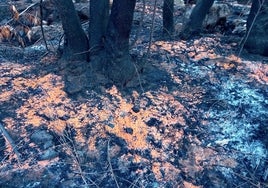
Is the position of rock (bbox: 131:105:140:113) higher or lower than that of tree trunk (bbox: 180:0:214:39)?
lower

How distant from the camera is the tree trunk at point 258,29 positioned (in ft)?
10.0

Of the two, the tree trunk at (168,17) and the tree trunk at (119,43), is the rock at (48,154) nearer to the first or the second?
the tree trunk at (119,43)

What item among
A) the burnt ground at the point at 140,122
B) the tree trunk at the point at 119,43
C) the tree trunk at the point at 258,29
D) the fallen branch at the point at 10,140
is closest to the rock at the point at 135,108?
the burnt ground at the point at 140,122

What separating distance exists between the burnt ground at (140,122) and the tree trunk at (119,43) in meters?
0.10

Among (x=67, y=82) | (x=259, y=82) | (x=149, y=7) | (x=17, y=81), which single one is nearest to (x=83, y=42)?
(x=67, y=82)

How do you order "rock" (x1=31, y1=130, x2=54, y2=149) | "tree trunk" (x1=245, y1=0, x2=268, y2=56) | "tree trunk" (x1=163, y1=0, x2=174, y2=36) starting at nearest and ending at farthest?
"rock" (x1=31, y1=130, x2=54, y2=149)
"tree trunk" (x1=245, y1=0, x2=268, y2=56)
"tree trunk" (x1=163, y1=0, x2=174, y2=36)

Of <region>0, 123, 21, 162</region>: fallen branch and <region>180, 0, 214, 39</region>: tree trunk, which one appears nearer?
<region>0, 123, 21, 162</region>: fallen branch

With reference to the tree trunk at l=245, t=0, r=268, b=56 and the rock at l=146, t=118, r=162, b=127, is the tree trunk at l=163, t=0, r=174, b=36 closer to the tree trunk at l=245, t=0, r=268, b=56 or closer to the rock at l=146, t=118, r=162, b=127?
the tree trunk at l=245, t=0, r=268, b=56

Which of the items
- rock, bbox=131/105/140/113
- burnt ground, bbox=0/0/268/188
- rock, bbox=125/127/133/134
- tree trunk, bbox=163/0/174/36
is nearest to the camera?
burnt ground, bbox=0/0/268/188

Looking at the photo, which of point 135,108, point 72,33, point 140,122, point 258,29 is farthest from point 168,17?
point 140,122

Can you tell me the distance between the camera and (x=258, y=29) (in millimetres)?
3121

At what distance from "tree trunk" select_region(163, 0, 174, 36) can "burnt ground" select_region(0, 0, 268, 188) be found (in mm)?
521

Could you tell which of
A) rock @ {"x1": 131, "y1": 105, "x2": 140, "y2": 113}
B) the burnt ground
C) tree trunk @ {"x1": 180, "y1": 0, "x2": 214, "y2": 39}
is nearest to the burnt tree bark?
the burnt ground

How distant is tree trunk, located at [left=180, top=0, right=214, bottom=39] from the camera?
345 centimetres
